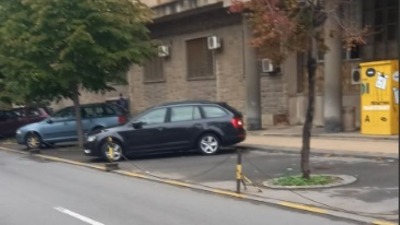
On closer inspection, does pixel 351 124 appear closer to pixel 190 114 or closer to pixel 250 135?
pixel 250 135

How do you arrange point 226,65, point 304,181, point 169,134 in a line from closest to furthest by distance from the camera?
point 304,181 < point 169,134 < point 226,65

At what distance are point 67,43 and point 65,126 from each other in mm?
4133

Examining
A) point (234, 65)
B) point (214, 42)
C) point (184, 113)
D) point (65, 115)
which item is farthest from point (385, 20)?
point (65, 115)

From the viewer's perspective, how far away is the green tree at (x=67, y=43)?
17.8 meters

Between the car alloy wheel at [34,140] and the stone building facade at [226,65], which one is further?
the car alloy wheel at [34,140]

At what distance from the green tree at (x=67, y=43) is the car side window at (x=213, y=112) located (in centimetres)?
364

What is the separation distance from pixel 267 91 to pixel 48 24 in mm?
8946

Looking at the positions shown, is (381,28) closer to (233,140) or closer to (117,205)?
(233,140)

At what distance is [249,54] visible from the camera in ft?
70.5

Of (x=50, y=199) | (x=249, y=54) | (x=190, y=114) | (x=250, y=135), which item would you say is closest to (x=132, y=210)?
(x=50, y=199)

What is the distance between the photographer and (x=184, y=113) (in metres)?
16.3

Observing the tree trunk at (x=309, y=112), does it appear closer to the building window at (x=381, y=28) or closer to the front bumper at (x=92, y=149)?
the front bumper at (x=92, y=149)

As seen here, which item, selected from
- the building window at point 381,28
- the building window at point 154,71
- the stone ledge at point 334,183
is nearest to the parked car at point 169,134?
the stone ledge at point 334,183

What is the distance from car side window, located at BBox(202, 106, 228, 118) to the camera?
16297 mm
